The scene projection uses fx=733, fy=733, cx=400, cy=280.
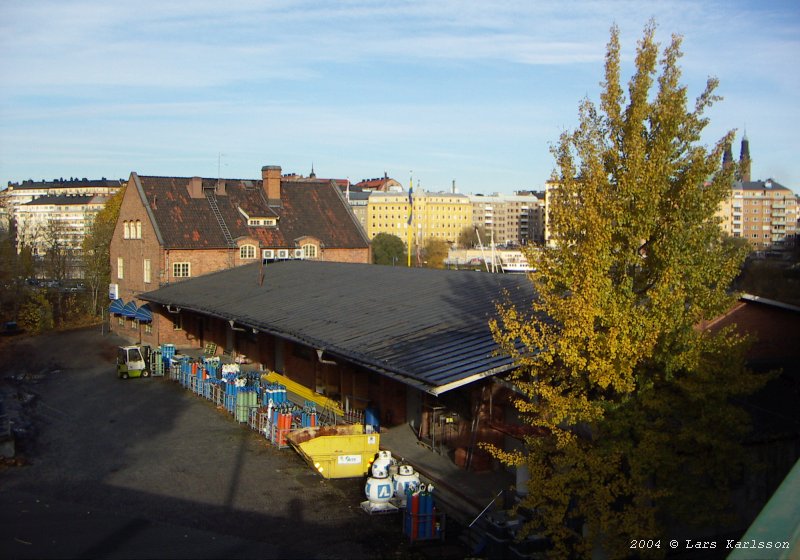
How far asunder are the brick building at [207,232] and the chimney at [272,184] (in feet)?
0.20

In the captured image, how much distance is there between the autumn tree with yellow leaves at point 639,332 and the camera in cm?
915

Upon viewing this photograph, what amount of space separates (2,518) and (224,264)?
88.9 feet

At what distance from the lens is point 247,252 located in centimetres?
4125

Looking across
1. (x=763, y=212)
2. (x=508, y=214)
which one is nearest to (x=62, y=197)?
(x=508, y=214)

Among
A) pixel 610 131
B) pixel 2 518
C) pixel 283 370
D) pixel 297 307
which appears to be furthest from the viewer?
pixel 283 370

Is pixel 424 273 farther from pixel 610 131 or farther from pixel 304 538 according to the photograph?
pixel 610 131

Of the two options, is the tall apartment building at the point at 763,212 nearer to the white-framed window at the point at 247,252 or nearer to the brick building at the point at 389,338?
the white-framed window at the point at 247,252

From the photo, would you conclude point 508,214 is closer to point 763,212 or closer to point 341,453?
point 763,212

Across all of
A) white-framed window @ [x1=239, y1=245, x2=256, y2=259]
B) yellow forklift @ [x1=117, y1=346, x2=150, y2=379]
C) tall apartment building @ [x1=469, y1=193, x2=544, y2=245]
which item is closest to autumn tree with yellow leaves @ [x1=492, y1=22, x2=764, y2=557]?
yellow forklift @ [x1=117, y1=346, x2=150, y2=379]

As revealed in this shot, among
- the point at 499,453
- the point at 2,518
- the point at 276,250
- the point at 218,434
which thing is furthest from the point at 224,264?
the point at 499,453

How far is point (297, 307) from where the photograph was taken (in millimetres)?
24438

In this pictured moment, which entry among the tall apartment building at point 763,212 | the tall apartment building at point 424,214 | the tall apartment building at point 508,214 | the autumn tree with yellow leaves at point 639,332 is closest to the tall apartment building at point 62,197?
the tall apartment building at point 424,214

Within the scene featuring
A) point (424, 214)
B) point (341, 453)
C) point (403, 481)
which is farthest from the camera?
point (424, 214)

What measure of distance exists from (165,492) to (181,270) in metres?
25.1
